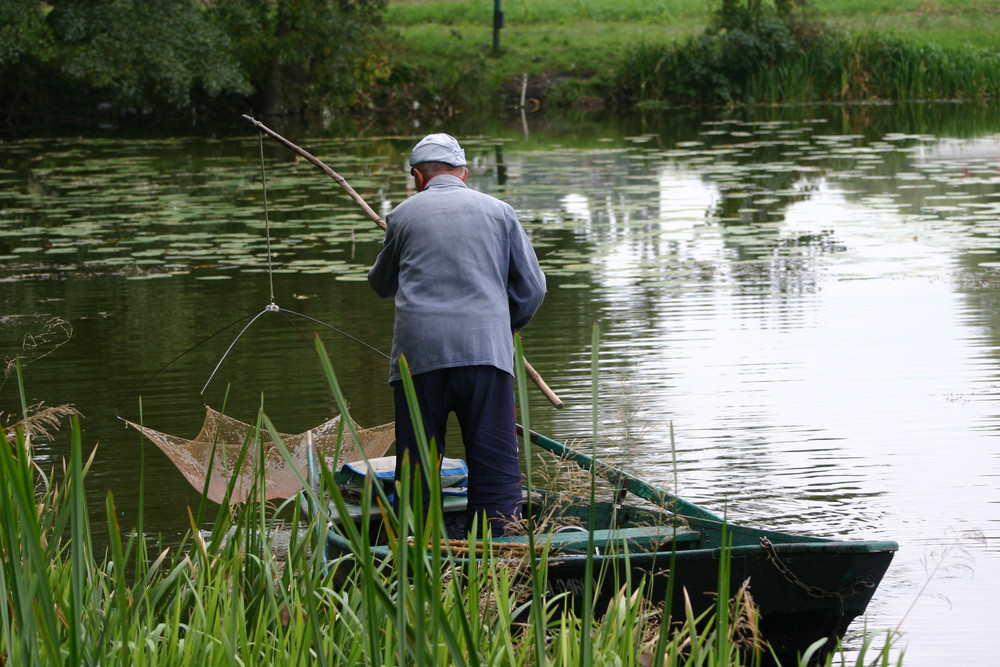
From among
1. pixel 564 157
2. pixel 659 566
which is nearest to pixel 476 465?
pixel 659 566

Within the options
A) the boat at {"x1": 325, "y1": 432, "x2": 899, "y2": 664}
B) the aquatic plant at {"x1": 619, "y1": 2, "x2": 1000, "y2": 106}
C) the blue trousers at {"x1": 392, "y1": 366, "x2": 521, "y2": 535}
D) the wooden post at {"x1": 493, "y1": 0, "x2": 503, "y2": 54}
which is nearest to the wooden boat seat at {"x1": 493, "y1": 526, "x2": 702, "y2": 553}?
the boat at {"x1": 325, "y1": 432, "x2": 899, "y2": 664}

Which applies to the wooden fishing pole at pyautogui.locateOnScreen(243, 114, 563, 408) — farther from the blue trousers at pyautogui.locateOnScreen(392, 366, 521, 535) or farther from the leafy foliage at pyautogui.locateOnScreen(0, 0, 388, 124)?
the leafy foliage at pyautogui.locateOnScreen(0, 0, 388, 124)

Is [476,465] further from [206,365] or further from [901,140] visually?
[901,140]

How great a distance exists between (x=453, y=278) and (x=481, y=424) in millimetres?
501

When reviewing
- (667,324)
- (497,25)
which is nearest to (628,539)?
(667,324)

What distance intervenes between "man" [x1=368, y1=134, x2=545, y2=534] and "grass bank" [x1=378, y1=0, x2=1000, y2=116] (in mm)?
27339

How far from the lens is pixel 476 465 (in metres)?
4.41

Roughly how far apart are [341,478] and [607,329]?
412 centimetres

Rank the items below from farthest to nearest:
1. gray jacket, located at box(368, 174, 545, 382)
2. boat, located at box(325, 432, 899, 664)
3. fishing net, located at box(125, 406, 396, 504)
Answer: fishing net, located at box(125, 406, 396, 504)
gray jacket, located at box(368, 174, 545, 382)
boat, located at box(325, 432, 899, 664)

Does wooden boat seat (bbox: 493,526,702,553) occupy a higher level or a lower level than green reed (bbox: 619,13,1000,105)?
lower

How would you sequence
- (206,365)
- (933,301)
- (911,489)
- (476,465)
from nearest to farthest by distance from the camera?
(476,465) → (911,489) → (206,365) → (933,301)

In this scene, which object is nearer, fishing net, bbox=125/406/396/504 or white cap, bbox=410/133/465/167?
white cap, bbox=410/133/465/167

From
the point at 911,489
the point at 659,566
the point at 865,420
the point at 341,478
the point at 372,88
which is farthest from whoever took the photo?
the point at 372,88

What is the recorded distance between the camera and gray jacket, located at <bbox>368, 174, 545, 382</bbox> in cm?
430
